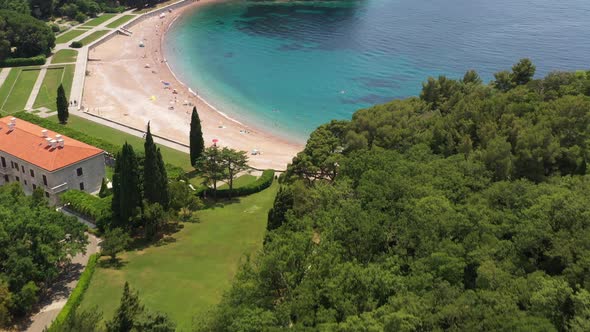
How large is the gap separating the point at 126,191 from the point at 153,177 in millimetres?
2817

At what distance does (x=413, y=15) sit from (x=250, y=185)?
116872mm

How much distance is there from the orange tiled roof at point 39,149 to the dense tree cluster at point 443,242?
918 inches

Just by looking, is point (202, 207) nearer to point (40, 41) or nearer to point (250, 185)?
point (250, 185)

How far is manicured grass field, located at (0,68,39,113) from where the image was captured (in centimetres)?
8162

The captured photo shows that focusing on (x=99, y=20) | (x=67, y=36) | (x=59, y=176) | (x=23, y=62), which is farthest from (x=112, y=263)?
(x=99, y=20)

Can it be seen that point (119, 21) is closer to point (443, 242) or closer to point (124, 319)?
point (124, 319)

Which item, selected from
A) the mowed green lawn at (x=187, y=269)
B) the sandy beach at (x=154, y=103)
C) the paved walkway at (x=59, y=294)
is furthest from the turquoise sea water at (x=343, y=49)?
the paved walkway at (x=59, y=294)

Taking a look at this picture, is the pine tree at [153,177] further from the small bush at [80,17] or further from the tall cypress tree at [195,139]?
the small bush at [80,17]

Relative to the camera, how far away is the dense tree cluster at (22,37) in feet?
342

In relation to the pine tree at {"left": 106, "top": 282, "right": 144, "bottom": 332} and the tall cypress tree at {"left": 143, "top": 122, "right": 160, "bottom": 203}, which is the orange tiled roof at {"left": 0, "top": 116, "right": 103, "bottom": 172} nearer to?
the tall cypress tree at {"left": 143, "top": 122, "right": 160, "bottom": 203}

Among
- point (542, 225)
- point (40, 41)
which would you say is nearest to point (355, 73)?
point (40, 41)

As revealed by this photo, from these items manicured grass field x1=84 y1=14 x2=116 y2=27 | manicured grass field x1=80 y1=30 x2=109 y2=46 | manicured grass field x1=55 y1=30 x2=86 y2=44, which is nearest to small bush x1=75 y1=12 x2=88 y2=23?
manicured grass field x1=84 y1=14 x2=116 y2=27

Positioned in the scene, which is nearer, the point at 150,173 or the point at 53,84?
the point at 150,173

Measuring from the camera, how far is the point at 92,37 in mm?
123000
